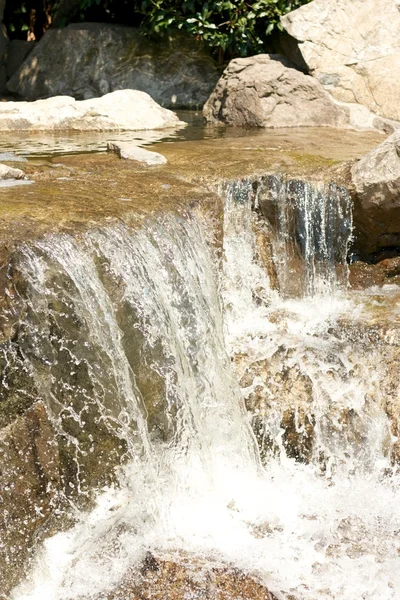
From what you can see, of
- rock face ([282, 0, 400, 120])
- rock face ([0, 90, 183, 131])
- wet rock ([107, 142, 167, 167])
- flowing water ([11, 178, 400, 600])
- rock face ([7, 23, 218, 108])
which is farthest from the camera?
rock face ([7, 23, 218, 108])

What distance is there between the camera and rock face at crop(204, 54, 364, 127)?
1062 centimetres

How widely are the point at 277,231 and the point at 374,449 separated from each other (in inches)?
90.5

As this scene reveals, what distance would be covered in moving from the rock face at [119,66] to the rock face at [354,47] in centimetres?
195

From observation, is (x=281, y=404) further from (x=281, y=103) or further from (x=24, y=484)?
(x=281, y=103)

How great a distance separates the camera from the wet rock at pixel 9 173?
707 centimetres

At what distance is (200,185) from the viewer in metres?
7.35

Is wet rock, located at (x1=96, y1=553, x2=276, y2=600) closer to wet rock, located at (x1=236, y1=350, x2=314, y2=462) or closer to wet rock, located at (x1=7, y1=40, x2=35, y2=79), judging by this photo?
wet rock, located at (x1=236, y1=350, x2=314, y2=462)

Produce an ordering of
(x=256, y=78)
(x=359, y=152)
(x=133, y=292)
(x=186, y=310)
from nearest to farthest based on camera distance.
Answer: (x=133, y=292), (x=186, y=310), (x=359, y=152), (x=256, y=78)

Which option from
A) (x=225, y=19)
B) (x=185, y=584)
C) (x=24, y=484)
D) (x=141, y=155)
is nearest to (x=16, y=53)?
(x=225, y=19)

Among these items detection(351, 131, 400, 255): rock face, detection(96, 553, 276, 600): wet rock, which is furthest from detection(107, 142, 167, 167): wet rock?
detection(96, 553, 276, 600): wet rock

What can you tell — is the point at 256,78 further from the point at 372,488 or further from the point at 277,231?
the point at 372,488

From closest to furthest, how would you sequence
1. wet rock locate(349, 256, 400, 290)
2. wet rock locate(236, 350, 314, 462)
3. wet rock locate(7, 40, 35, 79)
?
wet rock locate(236, 350, 314, 462) < wet rock locate(349, 256, 400, 290) < wet rock locate(7, 40, 35, 79)

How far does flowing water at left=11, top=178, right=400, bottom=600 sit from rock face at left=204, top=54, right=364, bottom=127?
4169mm

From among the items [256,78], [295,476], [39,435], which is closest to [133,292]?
[39,435]
